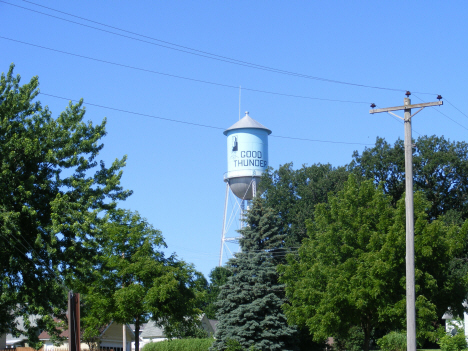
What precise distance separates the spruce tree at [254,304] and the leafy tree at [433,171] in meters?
9.30

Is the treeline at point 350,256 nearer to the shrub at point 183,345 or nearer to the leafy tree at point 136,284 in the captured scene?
the leafy tree at point 136,284

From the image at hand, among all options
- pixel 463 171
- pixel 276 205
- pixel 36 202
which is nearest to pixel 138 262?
pixel 36 202

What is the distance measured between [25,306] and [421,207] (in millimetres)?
17583

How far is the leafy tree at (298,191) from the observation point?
1860 inches

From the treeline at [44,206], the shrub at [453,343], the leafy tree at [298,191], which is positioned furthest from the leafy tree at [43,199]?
the leafy tree at [298,191]

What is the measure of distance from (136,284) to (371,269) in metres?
11.5

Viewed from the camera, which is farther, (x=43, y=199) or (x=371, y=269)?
(x=371, y=269)

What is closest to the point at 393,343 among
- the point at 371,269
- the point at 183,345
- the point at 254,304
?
the point at 254,304

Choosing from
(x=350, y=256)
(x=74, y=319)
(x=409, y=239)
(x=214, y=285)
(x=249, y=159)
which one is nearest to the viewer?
(x=74, y=319)

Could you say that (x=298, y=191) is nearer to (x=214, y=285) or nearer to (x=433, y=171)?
(x=433, y=171)

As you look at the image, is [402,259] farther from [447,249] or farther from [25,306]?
[25,306]

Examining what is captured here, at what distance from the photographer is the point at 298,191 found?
4953 centimetres

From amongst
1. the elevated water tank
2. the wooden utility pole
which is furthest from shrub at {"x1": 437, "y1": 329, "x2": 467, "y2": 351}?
the elevated water tank

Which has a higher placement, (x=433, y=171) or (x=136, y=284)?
(x=433, y=171)
